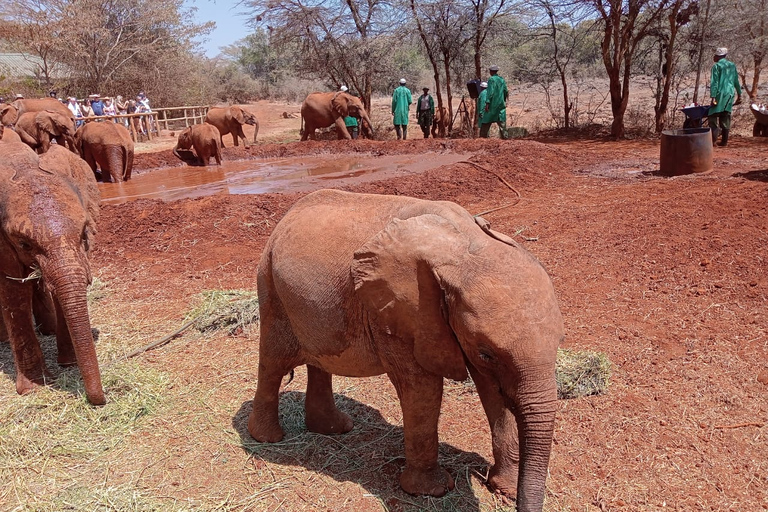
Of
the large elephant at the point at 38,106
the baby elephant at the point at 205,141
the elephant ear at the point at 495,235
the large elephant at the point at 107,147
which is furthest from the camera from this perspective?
the baby elephant at the point at 205,141

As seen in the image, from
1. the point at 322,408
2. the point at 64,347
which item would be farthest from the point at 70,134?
the point at 322,408

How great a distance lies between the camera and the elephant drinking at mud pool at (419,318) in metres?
2.58

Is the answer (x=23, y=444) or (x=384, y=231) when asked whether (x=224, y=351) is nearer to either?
(x=23, y=444)

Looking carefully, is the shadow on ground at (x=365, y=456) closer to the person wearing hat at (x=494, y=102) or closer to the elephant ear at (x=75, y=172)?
the elephant ear at (x=75, y=172)

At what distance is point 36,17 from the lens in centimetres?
2842

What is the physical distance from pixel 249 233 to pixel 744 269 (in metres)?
6.64

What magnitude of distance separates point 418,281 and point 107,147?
46.7 ft

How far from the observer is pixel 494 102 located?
712 inches

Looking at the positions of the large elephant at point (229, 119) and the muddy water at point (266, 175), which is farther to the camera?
the large elephant at point (229, 119)

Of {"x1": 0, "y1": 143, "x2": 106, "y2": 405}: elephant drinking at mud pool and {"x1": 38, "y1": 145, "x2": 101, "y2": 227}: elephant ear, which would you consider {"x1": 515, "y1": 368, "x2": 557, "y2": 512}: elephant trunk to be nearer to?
{"x1": 0, "y1": 143, "x2": 106, "y2": 405}: elephant drinking at mud pool

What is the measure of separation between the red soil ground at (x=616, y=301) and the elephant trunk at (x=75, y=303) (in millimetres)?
826

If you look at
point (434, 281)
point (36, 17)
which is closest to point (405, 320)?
point (434, 281)

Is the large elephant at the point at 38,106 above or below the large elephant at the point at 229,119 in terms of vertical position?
above

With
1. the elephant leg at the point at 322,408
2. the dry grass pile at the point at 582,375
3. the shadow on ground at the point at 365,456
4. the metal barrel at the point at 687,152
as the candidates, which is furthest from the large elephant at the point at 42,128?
the dry grass pile at the point at 582,375
